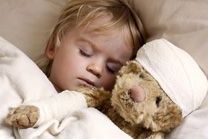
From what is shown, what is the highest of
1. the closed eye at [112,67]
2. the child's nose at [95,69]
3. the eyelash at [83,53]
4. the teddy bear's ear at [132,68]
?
the teddy bear's ear at [132,68]

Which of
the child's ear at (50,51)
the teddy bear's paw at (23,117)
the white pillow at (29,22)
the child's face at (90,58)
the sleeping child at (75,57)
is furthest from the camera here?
the white pillow at (29,22)

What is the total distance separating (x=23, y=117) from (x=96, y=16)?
41 centimetres

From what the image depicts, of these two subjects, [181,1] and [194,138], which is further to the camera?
[181,1]

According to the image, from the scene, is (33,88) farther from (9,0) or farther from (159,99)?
(9,0)

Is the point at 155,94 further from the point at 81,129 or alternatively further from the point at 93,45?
the point at 93,45

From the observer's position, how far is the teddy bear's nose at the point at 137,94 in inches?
35.4

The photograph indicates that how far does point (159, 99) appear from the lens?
926 mm

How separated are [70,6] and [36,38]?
15cm

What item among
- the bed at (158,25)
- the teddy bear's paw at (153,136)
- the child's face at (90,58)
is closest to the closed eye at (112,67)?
the child's face at (90,58)

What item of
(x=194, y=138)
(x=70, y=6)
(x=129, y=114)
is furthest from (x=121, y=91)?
(x=70, y=6)

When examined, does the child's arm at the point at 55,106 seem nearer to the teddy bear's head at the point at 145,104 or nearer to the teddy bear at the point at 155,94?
the teddy bear at the point at 155,94

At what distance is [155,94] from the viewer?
92cm

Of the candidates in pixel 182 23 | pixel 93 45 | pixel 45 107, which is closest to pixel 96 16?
pixel 93 45

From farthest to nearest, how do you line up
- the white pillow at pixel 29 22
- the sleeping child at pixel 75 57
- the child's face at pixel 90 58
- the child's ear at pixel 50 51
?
the white pillow at pixel 29 22
the child's ear at pixel 50 51
the child's face at pixel 90 58
the sleeping child at pixel 75 57
